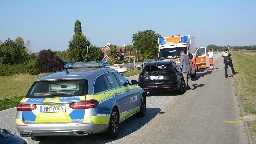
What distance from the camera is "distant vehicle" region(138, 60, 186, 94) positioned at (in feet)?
47.6

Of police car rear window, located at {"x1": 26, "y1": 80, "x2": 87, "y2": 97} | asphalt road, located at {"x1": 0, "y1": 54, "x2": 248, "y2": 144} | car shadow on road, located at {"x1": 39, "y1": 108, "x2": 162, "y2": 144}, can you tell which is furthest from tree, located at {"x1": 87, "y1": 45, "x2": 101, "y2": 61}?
police car rear window, located at {"x1": 26, "y1": 80, "x2": 87, "y2": 97}

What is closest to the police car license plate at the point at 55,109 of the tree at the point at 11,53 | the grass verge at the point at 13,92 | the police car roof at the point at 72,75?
the police car roof at the point at 72,75

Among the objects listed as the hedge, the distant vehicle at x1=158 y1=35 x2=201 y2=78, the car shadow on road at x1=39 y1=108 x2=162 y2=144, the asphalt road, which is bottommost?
the hedge

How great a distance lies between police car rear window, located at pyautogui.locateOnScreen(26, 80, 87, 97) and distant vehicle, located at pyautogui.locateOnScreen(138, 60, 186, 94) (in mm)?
7869

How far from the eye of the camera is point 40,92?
6.95 m

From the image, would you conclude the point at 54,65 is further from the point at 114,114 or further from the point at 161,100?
the point at 114,114

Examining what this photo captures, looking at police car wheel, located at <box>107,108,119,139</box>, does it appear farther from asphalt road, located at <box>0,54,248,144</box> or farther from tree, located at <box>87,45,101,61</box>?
tree, located at <box>87,45,101,61</box>

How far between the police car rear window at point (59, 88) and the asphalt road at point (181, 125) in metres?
1.24

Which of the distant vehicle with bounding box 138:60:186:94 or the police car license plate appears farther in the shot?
the distant vehicle with bounding box 138:60:186:94

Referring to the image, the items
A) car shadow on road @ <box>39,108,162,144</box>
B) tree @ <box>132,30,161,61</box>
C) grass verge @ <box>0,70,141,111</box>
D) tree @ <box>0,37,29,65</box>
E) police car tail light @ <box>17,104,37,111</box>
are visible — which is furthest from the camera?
tree @ <box>0,37,29,65</box>

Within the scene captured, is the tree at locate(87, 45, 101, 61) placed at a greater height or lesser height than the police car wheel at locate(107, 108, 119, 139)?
greater

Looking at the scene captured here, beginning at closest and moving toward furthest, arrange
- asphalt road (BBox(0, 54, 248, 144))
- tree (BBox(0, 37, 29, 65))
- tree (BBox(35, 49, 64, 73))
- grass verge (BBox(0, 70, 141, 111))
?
asphalt road (BBox(0, 54, 248, 144))
grass verge (BBox(0, 70, 141, 111))
tree (BBox(35, 49, 64, 73))
tree (BBox(0, 37, 29, 65))

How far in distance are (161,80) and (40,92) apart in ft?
27.0

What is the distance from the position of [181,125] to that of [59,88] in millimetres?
3197
